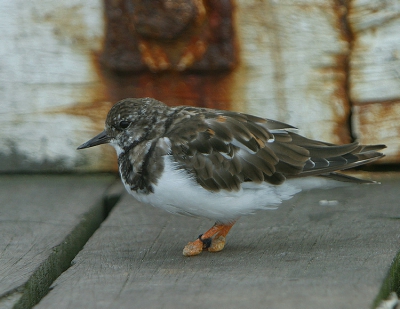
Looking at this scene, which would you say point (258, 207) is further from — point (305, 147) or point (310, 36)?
point (310, 36)

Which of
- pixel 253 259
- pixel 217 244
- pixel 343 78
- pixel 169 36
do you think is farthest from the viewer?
pixel 343 78

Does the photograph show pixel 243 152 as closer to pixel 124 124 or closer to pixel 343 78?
pixel 124 124

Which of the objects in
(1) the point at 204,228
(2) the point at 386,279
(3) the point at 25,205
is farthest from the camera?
(3) the point at 25,205

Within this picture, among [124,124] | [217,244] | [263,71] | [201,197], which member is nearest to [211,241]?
[217,244]

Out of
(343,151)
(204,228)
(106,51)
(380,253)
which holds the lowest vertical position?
(204,228)

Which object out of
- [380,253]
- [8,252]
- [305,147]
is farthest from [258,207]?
[8,252]
